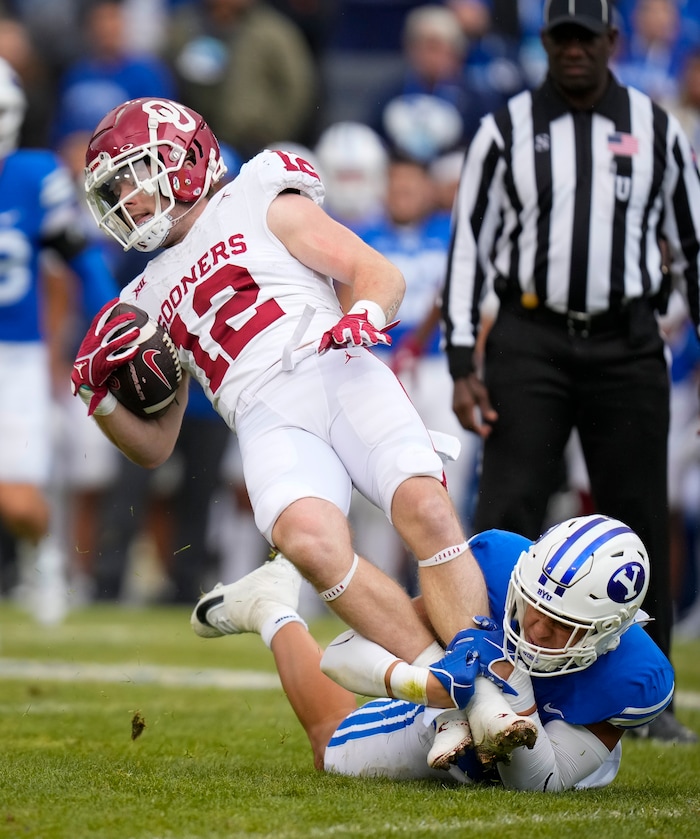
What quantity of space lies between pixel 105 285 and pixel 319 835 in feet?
13.9

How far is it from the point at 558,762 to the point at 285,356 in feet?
3.72

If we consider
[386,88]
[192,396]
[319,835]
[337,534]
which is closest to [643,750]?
[337,534]

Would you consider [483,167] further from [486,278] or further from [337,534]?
[337,534]

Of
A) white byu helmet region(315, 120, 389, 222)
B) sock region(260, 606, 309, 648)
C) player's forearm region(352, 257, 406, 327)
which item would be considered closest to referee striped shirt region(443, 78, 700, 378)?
player's forearm region(352, 257, 406, 327)

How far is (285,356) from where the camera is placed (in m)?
3.50

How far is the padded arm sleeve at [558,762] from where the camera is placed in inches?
127

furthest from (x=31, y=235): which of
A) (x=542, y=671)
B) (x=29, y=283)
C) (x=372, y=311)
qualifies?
(x=542, y=671)

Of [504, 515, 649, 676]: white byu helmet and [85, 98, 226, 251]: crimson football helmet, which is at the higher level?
[85, 98, 226, 251]: crimson football helmet

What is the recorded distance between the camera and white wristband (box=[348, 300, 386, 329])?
3342 millimetres

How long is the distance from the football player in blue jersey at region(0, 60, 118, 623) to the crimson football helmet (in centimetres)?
282

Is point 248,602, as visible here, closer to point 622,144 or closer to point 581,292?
point 581,292

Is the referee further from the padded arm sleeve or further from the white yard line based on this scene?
the white yard line

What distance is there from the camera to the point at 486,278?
176 inches

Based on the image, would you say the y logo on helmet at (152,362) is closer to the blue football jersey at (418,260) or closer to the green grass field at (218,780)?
the green grass field at (218,780)
